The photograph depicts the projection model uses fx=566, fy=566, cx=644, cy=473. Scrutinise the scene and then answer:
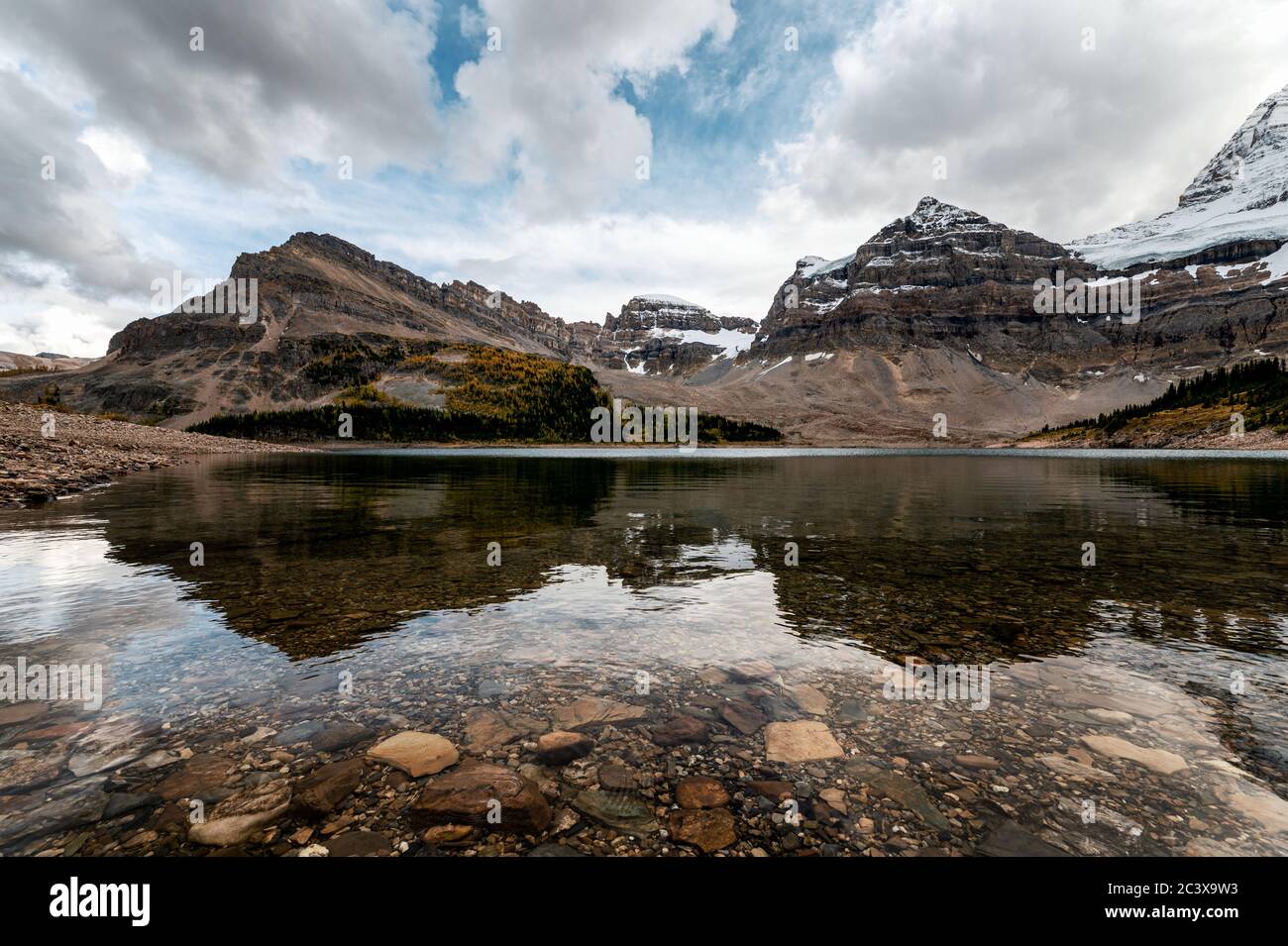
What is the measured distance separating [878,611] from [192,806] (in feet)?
43.5

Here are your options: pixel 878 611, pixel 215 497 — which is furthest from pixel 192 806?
pixel 215 497

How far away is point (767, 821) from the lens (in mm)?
5773

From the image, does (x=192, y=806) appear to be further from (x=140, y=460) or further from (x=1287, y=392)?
(x=1287, y=392)

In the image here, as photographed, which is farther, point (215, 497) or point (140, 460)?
point (140, 460)

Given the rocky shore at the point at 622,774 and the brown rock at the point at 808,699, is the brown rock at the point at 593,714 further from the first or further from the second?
the brown rock at the point at 808,699

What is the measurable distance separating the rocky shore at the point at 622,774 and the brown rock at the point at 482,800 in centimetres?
2

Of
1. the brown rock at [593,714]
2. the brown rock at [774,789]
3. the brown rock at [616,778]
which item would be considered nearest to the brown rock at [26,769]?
the brown rock at [593,714]

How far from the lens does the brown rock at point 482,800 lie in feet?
18.8

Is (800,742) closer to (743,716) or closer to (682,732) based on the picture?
(743,716)

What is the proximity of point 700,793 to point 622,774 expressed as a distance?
0.99 metres

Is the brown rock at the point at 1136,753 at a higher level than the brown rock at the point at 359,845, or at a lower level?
lower

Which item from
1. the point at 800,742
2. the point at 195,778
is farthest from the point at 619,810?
the point at 195,778

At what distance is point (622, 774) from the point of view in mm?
6762
